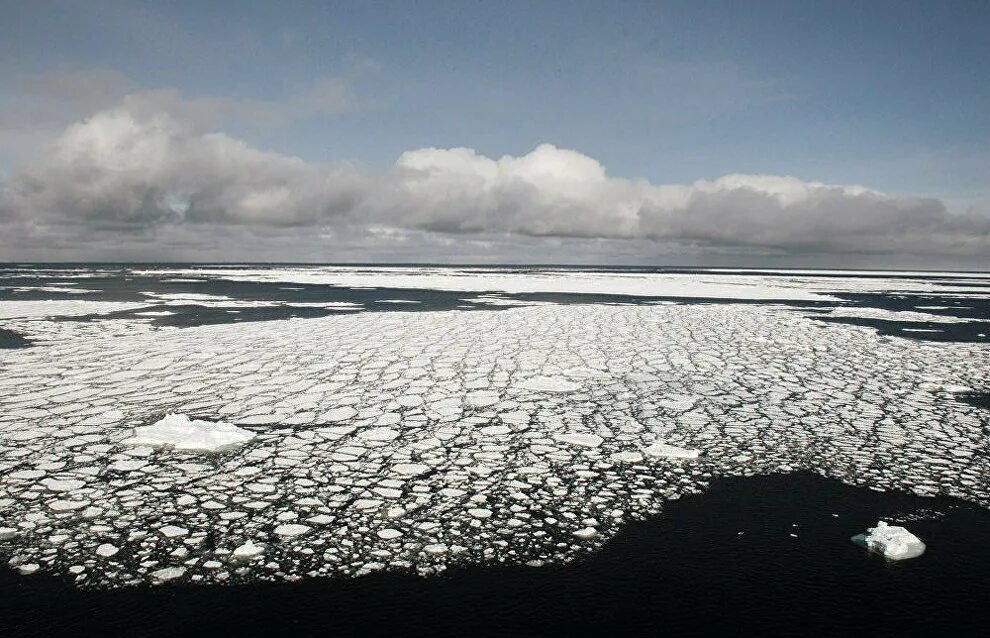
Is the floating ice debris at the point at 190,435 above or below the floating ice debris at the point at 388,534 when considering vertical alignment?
above

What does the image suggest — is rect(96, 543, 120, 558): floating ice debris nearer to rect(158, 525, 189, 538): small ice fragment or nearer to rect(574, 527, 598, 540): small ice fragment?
rect(158, 525, 189, 538): small ice fragment

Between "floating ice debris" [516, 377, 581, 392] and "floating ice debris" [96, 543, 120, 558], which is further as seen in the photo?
"floating ice debris" [516, 377, 581, 392]

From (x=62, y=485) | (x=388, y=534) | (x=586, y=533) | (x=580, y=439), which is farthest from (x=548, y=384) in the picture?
(x=62, y=485)

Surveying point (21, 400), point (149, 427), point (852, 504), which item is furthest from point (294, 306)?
point (852, 504)

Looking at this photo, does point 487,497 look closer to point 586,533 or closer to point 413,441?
point 586,533

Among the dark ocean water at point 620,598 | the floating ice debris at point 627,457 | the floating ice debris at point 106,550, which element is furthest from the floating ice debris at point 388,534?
the floating ice debris at point 627,457

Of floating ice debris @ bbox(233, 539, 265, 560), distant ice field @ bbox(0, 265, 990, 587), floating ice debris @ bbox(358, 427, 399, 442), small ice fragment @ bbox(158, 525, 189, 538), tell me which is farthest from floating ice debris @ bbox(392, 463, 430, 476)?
small ice fragment @ bbox(158, 525, 189, 538)

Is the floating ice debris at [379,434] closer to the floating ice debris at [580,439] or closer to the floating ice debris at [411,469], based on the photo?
the floating ice debris at [411,469]

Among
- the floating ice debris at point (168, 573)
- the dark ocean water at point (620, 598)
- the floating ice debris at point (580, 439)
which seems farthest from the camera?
the floating ice debris at point (580, 439)
